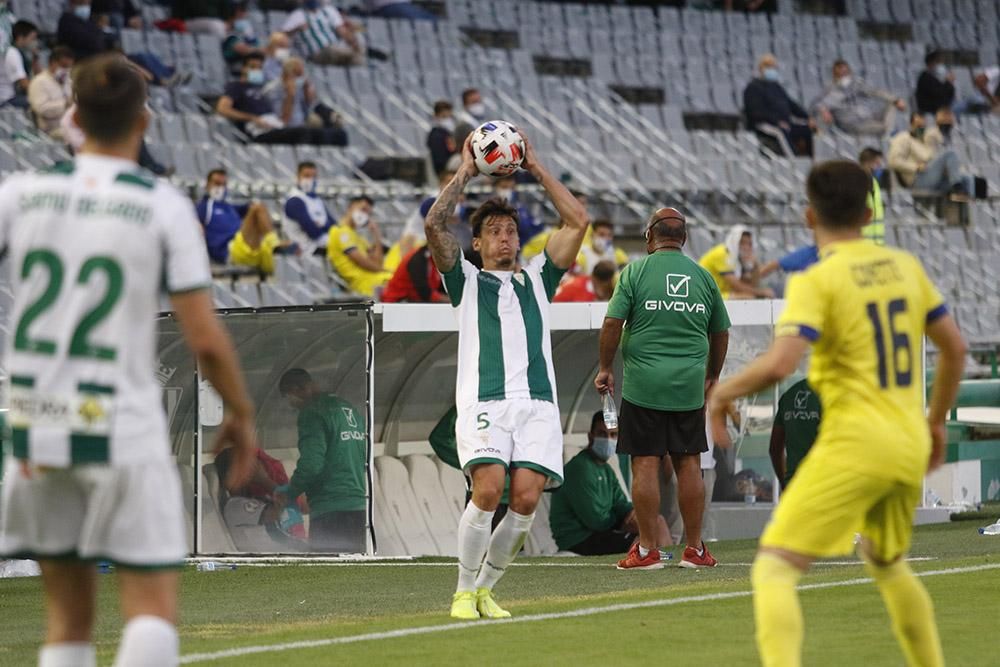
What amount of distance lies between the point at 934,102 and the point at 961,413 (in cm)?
1155

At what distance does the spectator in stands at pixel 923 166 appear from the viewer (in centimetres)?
2412

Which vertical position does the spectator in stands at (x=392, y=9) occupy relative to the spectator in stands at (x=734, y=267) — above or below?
above

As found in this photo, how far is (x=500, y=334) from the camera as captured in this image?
819 cm

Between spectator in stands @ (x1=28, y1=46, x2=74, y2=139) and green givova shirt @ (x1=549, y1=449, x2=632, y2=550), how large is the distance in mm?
7006

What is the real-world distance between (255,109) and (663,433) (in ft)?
33.3

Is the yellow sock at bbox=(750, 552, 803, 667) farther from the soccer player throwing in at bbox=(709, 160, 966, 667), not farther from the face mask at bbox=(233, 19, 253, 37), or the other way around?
the face mask at bbox=(233, 19, 253, 37)

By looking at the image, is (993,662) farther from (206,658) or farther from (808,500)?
(206,658)

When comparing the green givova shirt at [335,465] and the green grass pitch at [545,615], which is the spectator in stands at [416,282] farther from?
the green grass pitch at [545,615]

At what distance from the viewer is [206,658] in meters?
6.82

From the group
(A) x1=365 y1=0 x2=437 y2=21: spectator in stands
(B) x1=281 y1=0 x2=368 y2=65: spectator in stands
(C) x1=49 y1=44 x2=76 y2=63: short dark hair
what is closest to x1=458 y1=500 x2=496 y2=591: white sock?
(C) x1=49 y1=44 x2=76 y2=63: short dark hair

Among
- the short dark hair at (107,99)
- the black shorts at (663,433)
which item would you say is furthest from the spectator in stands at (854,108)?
the short dark hair at (107,99)

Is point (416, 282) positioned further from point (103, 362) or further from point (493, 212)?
point (103, 362)

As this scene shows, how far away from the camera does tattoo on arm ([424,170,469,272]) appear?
319 inches

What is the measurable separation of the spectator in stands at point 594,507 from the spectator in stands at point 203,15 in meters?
10.4
